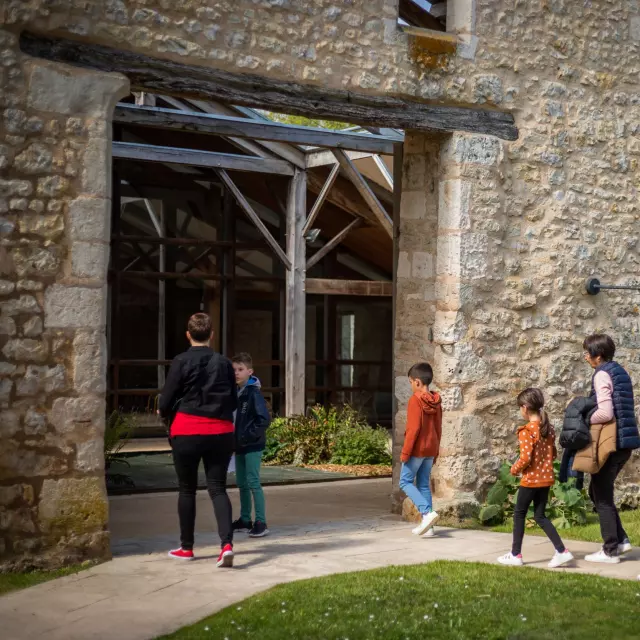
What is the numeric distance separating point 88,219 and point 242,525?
8.40ft

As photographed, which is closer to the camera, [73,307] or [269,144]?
[73,307]

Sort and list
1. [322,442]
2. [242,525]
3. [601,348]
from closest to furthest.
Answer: [601,348] < [242,525] < [322,442]

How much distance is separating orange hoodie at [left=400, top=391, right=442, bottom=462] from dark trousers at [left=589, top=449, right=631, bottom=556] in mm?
1281

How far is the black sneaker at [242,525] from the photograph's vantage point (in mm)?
7879

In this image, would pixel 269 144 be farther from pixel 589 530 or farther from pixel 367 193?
pixel 589 530

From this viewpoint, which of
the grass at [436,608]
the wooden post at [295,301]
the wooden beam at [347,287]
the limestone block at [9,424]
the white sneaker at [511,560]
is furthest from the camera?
the wooden beam at [347,287]

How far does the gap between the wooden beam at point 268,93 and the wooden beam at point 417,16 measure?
116 centimetres

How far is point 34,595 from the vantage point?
18.8 ft

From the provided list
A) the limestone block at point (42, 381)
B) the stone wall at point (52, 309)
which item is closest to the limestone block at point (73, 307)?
the stone wall at point (52, 309)

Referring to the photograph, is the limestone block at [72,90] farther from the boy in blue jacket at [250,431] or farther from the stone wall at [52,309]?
the boy in blue jacket at [250,431]

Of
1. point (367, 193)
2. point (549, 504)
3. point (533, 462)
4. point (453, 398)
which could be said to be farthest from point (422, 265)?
point (367, 193)

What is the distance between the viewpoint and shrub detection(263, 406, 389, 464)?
41.0ft

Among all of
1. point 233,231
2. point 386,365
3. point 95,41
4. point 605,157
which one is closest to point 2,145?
point 95,41

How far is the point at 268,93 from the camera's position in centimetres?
761
